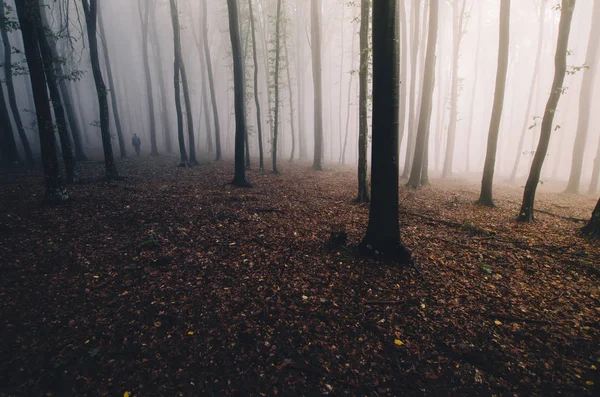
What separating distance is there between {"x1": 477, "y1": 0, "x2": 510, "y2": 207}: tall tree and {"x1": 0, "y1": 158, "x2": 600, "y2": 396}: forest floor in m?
2.65

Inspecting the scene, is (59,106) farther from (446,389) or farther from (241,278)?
(446,389)

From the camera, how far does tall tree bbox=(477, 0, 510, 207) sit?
895 centimetres

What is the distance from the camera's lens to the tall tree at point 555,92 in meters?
7.14

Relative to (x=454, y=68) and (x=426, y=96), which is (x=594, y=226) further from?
(x=454, y=68)

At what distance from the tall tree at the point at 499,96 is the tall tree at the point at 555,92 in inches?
59.5

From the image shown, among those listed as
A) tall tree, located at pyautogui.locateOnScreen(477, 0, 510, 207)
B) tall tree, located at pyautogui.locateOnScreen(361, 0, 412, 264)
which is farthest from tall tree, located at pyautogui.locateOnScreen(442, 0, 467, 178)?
tall tree, located at pyautogui.locateOnScreen(361, 0, 412, 264)

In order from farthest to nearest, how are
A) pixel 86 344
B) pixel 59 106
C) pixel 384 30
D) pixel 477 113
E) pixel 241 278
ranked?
pixel 477 113, pixel 59 106, pixel 241 278, pixel 384 30, pixel 86 344

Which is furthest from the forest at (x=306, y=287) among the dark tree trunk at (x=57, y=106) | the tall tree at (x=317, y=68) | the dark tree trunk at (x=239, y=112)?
the tall tree at (x=317, y=68)

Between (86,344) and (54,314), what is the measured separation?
1.07 metres

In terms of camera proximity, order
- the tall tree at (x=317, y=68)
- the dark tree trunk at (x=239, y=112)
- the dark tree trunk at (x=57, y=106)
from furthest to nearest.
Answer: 1. the tall tree at (x=317, y=68)
2. the dark tree trunk at (x=239, y=112)
3. the dark tree trunk at (x=57, y=106)

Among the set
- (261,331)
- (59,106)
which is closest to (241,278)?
(261,331)

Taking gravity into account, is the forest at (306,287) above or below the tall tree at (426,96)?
below

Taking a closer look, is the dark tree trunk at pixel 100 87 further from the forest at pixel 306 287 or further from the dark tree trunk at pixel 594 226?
the dark tree trunk at pixel 594 226

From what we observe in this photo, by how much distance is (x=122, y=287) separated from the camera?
461 centimetres
